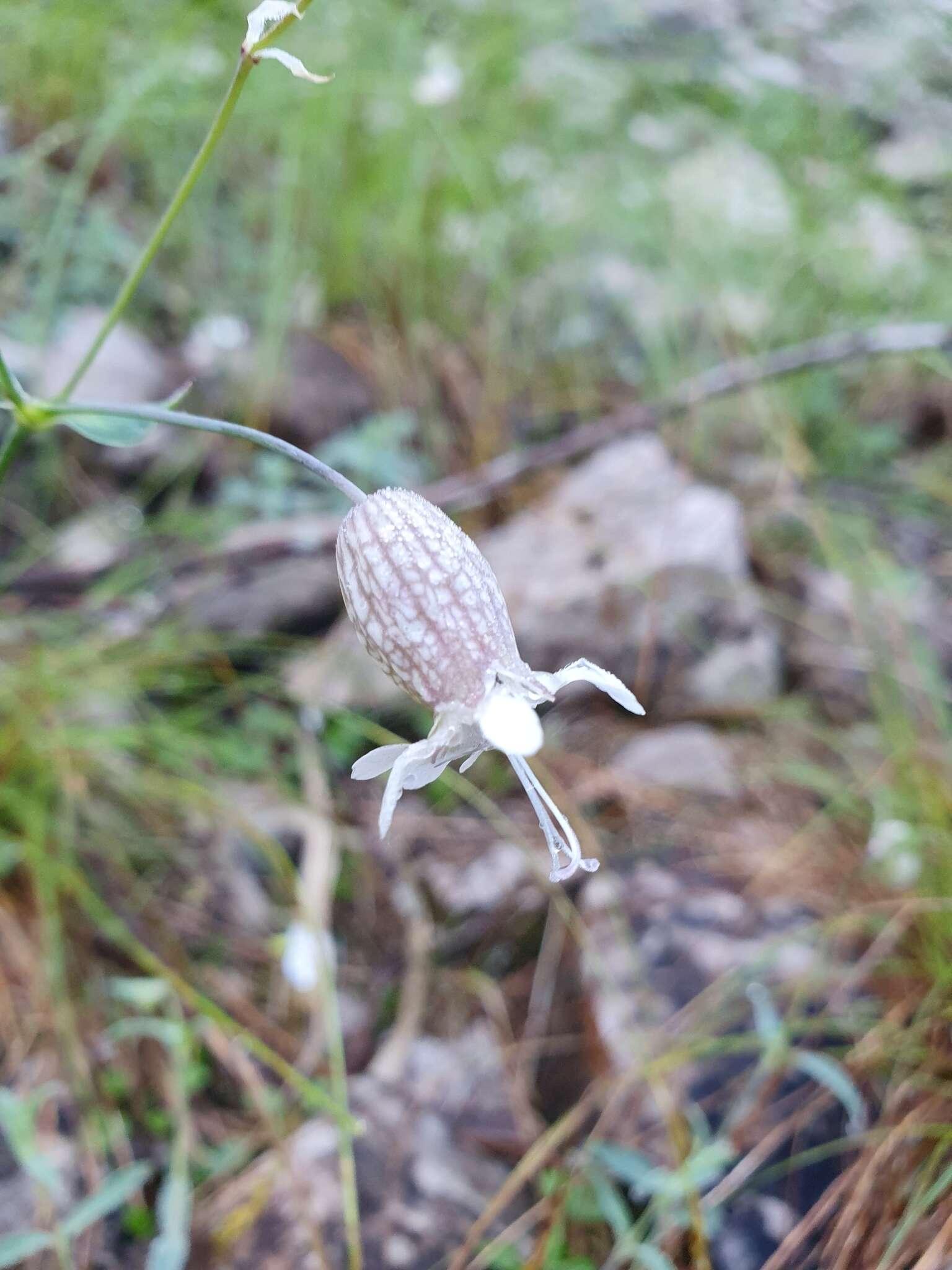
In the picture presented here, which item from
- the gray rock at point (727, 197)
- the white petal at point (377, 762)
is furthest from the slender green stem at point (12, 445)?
the gray rock at point (727, 197)

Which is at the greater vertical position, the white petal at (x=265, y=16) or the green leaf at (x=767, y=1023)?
the white petal at (x=265, y=16)

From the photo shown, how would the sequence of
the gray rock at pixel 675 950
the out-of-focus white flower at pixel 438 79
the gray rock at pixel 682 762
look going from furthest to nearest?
the out-of-focus white flower at pixel 438 79 < the gray rock at pixel 682 762 < the gray rock at pixel 675 950

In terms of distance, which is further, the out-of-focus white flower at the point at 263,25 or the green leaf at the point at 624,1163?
the green leaf at the point at 624,1163

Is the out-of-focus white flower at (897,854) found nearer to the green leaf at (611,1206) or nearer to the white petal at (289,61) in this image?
the green leaf at (611,1206)

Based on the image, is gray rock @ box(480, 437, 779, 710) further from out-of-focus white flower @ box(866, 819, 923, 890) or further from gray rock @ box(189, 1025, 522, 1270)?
gray rock @ box(189, 1025, 522, 1270)

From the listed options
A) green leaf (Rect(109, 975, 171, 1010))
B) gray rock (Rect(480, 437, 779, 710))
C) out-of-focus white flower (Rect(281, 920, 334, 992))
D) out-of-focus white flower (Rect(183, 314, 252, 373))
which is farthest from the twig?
green leaf (Rect(109, 975, 171, 1010))

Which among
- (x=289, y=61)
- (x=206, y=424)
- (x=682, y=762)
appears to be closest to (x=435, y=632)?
(x=206, y=424)
